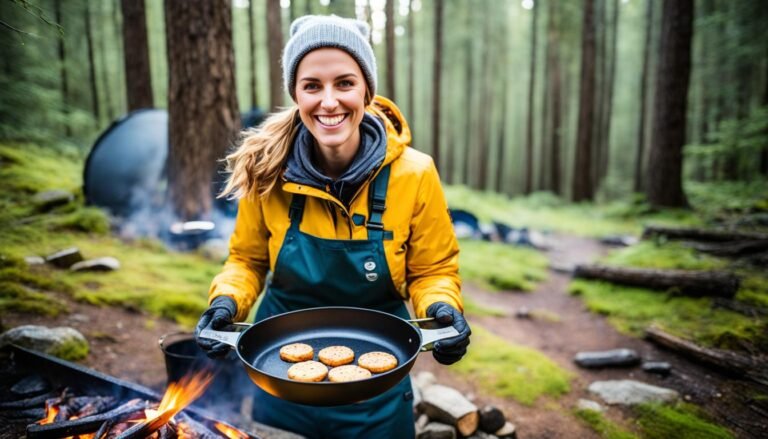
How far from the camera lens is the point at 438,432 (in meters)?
3.30

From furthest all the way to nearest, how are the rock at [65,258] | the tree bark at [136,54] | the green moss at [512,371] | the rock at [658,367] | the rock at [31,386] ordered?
the tree bark at [136,54] < the rock at [65,258] < the rock at [658,367] < the green moss at [512,371] < the rock at [31,386]

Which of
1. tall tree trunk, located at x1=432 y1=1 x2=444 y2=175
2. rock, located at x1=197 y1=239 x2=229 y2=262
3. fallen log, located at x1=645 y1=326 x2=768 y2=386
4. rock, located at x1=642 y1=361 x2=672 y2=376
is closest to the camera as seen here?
fallen log, located at x1=645 y1=326 x2=768 y2=386

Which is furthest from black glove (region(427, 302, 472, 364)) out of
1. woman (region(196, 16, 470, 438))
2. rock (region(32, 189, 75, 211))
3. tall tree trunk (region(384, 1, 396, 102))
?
tall tree trunk (region(384, 1, 396, 102))

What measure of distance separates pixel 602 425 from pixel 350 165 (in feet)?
9.90

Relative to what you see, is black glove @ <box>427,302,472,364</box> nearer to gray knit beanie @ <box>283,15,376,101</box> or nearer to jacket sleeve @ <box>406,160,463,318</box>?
jacket sleeve @ <box>406,160,463,318</box>

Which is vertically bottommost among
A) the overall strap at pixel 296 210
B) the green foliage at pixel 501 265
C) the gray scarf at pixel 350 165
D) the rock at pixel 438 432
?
the green foliage at pixel 501 265

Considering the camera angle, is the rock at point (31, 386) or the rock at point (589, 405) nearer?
the rock at point (31, 386)

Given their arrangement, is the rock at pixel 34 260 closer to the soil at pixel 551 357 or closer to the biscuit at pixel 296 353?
the soil at pixel 551 357

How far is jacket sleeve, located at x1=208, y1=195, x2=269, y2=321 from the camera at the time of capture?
2.38m

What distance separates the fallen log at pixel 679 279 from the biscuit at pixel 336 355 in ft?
16.3

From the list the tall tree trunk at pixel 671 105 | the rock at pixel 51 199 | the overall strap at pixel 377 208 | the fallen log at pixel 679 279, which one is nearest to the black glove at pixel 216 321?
the overall strap at pixel 377 208

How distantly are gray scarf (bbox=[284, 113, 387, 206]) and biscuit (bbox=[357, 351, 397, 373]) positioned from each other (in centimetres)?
87

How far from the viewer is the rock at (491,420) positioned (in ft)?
11.2

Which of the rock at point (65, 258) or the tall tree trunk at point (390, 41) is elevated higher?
the tall tree trunk at point (390, 41)
